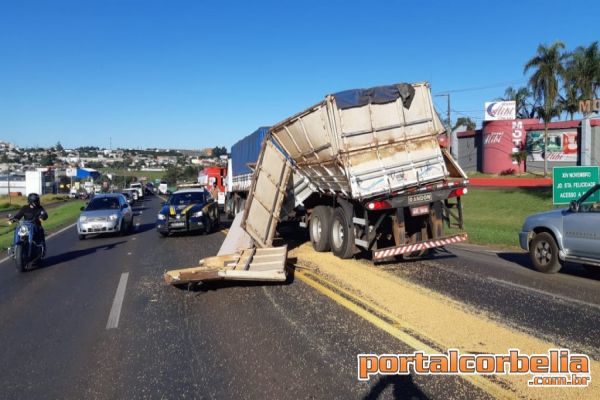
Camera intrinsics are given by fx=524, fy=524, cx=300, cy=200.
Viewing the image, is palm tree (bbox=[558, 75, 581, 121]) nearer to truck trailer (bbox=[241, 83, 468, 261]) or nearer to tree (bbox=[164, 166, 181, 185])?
truck trailer (bbox=[241, 83, 468, 261])

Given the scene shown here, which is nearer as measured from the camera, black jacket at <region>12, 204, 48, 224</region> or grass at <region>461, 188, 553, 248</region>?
black jacket at <region>12, 204, 48, 224</region>

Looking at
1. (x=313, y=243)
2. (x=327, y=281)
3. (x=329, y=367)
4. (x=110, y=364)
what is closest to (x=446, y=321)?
(x=329, y=367)

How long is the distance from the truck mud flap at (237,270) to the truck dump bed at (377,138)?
211 cm

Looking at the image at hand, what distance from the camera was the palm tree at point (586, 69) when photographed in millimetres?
38562

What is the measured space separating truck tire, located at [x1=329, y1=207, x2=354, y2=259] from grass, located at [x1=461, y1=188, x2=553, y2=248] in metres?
7.58

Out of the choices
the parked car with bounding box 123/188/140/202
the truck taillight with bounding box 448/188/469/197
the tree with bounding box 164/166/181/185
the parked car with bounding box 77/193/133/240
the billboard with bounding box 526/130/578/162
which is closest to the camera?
the truck taillight with bounding box 448/188/469/197

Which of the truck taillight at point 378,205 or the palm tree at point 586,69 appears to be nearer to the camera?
the truck taillight at point 378,205

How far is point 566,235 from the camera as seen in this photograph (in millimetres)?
9375

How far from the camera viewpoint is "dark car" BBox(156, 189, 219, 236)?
57.2 ft

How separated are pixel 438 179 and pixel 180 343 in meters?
6.77

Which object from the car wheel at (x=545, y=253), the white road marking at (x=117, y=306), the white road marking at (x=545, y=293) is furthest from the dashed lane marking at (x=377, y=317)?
the car wheel at (x=545, y=253)

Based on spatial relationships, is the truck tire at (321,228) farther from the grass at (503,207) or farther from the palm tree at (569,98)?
the palm tree at (569,98)

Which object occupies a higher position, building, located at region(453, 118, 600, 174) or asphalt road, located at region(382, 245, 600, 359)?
building, located at region(453, 118, 600, 174)

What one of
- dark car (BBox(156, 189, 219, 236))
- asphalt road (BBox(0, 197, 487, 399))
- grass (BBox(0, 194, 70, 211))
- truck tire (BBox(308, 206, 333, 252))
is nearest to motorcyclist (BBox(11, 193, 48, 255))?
asphalt road (BBox(0, 197, 487, 399))
